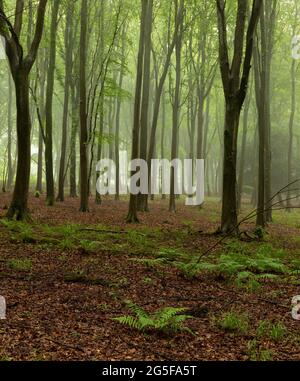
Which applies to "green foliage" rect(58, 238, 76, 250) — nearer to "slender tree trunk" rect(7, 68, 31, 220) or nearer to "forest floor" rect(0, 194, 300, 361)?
"forest floor" rect(0, 194, 300, 361)

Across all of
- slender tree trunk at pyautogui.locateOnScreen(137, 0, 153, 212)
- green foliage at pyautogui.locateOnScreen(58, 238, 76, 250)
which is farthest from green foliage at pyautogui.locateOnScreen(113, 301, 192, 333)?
slender tree trunk at pyautogui.locateOnScreen(137, 0, 153, 212)

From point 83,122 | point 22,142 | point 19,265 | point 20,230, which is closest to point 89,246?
point 19,265

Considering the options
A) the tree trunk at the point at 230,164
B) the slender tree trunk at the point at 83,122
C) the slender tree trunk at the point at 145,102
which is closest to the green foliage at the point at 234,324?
the tree trunk at the point at 230,164

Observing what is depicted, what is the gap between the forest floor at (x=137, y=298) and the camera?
4.53 metres

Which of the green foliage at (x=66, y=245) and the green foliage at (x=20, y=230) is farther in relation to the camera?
the green foliage at (x=20, y=230)

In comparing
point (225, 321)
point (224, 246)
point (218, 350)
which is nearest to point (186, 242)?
point (224, 246)

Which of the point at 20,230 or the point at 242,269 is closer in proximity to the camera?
the point at 242,269

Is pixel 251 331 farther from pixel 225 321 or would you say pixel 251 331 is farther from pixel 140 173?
pixel 140 173

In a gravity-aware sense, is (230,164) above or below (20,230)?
above

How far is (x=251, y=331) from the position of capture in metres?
5.18

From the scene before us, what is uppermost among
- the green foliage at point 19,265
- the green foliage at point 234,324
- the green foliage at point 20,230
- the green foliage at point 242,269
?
the green foliage at point 20,230

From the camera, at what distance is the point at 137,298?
6.29m

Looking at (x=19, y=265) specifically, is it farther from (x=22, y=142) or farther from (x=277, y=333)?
(x=22, y=142)

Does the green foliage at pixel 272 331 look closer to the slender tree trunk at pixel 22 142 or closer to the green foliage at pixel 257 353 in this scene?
the green foliage at pixel 257 353
